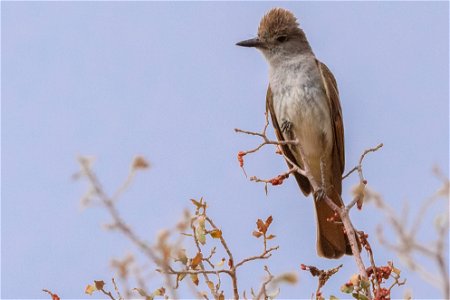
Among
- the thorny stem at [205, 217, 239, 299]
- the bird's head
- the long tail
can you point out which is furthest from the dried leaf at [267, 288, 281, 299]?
the bird's head

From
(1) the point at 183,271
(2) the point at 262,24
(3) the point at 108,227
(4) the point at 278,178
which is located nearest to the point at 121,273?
(3) the point at 108,227

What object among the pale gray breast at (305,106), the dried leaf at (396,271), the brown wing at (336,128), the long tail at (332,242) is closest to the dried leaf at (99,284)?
the dried leaf at (396,271)

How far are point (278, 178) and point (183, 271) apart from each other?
138 cm

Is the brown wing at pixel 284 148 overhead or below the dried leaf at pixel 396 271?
overhead

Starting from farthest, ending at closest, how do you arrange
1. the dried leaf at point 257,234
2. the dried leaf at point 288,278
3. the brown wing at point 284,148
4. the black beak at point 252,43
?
the black beak at point 252,43, the brown wing at point 284,148, the dried leaf at point 257,234, the dried leaf at point 288,278

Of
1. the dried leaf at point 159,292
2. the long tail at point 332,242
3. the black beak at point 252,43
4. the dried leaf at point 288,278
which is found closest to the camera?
the dried leaf at point 288,278

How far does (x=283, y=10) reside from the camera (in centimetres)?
659

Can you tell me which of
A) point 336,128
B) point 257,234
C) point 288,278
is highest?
point 336,128

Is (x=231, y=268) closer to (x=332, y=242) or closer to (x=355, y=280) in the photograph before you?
(x=355, y=280)

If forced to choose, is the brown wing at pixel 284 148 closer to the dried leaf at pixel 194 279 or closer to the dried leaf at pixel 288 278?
the dried leaf at pixel 194 279

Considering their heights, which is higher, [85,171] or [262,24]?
[262,24]

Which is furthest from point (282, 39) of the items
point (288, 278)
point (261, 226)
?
point (288, 278)

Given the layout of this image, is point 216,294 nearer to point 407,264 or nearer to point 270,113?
point 407,264

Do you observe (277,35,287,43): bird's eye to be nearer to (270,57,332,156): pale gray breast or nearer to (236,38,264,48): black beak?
(236,38,264,48): black beak
